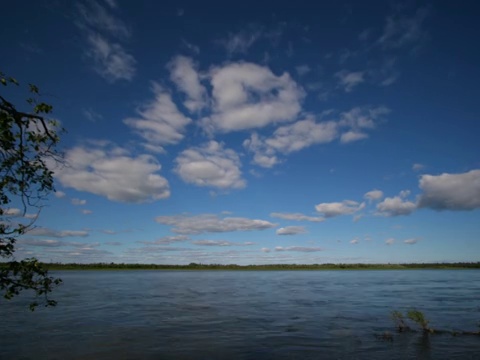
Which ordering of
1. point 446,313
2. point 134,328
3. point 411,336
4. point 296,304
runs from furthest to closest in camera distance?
point 296,304, point 446,313, point 134,328, point 411,336

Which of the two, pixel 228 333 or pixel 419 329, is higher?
pixel 419 329

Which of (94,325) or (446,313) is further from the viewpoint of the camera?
(446,313)

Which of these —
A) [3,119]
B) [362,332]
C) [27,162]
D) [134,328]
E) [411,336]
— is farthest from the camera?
[134,328]

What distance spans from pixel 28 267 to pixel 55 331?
20.6 meters

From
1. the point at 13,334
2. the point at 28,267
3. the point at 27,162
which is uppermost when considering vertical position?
the point at 27,162

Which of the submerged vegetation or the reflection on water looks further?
the submerged vegetation

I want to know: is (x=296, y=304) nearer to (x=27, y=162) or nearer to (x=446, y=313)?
(x=446, y=313)

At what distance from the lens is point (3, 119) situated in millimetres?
7695

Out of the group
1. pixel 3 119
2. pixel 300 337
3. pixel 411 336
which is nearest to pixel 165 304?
pixel 300 337

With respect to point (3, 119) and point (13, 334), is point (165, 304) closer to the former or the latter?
point (13, 334)

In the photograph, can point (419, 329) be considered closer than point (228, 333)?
No

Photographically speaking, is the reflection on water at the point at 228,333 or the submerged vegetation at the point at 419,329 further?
the submerged vegetation at the point at 419,329

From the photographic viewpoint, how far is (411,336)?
23.0 metres

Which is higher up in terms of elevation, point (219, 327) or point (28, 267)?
point (28, 267)
